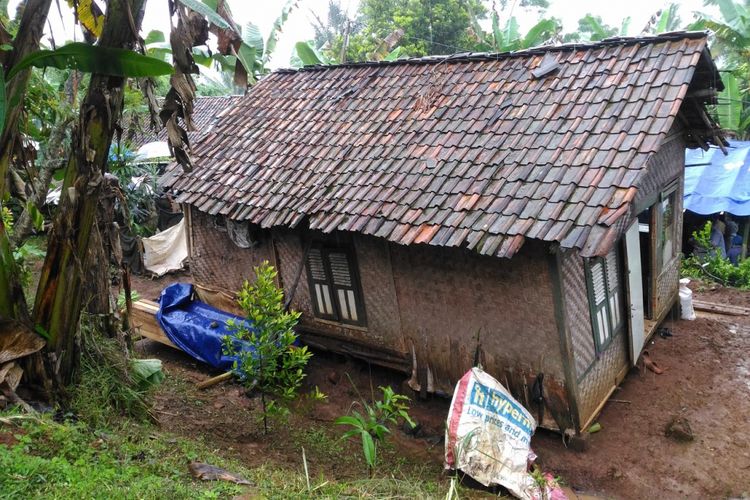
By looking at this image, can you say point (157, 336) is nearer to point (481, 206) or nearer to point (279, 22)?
point (481, 206)

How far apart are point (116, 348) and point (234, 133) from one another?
4.97 m

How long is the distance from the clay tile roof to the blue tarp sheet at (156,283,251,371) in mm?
1660

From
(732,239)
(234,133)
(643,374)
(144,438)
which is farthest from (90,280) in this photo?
(732,239)

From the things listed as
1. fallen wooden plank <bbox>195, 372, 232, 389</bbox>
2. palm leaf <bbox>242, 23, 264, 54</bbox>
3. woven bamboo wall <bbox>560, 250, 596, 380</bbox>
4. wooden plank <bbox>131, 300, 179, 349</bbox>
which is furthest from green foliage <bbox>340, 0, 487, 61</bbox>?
woven bamboo wall <bbox>560, 250, 596, 380</bbox>

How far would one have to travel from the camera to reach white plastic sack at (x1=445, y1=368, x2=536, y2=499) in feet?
16.3

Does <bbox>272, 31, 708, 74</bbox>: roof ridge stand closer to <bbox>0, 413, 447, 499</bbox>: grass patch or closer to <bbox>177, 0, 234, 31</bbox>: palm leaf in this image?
<bbox>177, 0, 234, 31</bbox>: palm leaf

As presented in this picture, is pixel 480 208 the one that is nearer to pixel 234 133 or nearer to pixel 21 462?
pixel 21 462

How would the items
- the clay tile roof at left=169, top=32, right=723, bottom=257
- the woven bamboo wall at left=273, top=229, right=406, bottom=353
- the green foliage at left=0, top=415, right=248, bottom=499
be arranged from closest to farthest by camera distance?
the green foliage at left=0, top=415, right=248, bottom=499
the clay tile roof at left=169, top=32, right=723, bottom=257
the woven bamboo wall at left=273, top=229, right=406, bottom=353

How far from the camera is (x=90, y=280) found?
461 cm

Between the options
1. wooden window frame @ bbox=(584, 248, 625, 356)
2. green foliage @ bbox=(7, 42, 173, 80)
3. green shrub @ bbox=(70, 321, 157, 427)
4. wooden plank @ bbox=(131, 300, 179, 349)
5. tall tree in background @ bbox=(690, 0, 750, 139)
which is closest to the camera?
green foliage @ bbox=(7, 42, 173, 80)

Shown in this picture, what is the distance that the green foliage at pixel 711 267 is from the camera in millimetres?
10805

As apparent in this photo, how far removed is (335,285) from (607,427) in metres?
3.82

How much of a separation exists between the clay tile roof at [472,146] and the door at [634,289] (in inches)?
66.9

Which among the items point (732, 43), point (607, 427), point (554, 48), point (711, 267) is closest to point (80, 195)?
point (554, 48)
